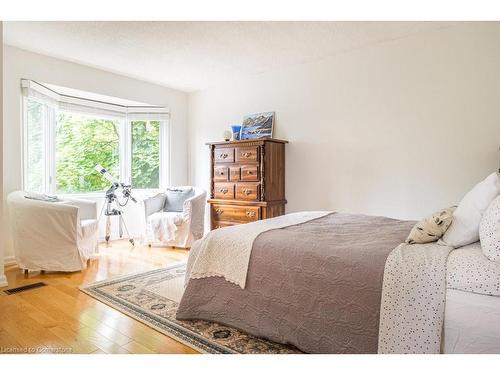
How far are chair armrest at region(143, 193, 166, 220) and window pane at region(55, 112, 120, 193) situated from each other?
92 centimetres

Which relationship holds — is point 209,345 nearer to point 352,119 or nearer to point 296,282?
point 296,282

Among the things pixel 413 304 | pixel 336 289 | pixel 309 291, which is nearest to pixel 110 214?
pixel 309 291

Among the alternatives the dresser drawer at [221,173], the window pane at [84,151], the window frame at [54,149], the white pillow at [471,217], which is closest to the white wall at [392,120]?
the dresser drawer at [221,173]

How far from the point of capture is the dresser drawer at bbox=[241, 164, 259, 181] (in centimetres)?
419

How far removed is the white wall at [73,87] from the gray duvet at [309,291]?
2866 mm

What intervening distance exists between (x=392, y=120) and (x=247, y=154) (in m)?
1.69

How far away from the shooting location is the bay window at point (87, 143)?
415 cm

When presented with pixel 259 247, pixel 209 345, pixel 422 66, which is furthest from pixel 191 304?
pixel 422 66

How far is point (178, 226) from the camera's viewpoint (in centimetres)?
443

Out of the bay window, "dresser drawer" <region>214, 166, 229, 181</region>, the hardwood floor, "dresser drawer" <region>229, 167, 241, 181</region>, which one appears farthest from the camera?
"dresser drawer" <region>214, 166, 229, 181</region>

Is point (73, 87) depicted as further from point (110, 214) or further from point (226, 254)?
point (226, 254)

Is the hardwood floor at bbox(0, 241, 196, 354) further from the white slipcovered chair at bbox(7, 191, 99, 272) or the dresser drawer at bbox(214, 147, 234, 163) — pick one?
the dresser drawer at bbox(214, 147, 234, 163)

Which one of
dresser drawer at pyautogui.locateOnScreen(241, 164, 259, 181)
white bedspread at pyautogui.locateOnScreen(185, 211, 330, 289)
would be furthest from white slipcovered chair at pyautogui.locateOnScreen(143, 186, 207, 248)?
white bedspread at pyautogui.locateOnScreen(185, 211, 330, 289)
